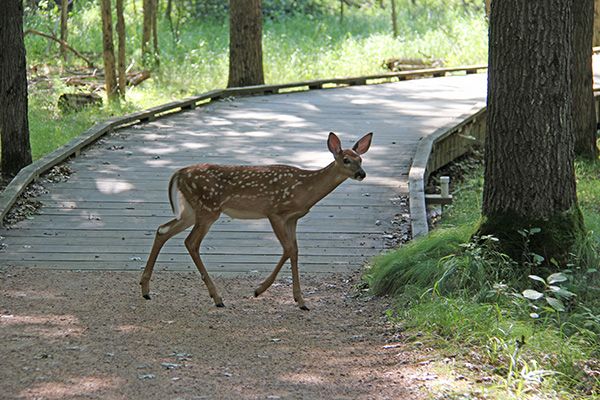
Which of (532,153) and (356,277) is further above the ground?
(532,153)

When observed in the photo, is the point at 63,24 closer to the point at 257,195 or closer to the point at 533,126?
the point at 257,195

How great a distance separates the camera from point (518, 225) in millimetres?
8141

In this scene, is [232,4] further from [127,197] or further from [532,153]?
[532,153]

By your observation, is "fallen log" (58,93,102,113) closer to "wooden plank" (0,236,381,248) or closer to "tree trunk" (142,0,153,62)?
"tree trunk" (142,0,153,62)

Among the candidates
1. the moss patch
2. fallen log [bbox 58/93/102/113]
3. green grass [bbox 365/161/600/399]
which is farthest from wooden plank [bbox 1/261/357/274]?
fallen log [bbox 58/93/102/113]

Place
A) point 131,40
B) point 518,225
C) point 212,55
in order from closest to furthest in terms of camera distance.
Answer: point 518,225 < point 212,55 < point 131,40

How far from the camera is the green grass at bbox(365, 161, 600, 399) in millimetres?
6059

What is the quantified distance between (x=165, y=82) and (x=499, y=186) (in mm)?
16092

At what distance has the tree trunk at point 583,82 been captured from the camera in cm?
1374

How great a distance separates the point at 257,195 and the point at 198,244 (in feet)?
1.94

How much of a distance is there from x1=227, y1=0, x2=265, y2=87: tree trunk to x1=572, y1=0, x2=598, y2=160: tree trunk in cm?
703

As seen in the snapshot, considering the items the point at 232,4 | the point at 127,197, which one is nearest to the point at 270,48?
the point at 232,4

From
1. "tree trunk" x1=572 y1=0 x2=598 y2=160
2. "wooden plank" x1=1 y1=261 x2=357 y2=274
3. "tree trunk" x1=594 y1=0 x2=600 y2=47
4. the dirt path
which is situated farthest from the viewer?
"tree trunk" x1=594 y1=0 x2=600 y2=47

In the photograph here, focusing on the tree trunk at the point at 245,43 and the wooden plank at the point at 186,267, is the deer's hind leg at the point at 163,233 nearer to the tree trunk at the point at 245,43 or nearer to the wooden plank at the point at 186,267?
the wooden plank at the point at 186,267
